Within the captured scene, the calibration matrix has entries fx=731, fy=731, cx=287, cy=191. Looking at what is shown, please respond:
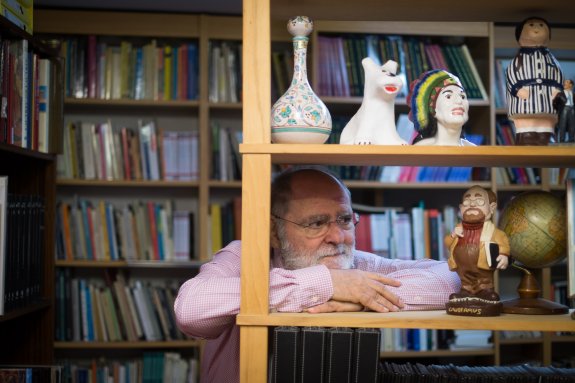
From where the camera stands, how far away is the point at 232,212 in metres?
3.66

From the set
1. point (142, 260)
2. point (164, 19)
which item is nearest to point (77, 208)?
point (142, 260)

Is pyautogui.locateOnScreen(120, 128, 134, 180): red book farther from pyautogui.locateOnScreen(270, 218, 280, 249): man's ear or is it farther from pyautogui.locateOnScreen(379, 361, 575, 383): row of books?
pyautogui.locateOnScreen(379, 361, 575, 383): row of books

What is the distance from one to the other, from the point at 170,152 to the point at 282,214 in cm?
188

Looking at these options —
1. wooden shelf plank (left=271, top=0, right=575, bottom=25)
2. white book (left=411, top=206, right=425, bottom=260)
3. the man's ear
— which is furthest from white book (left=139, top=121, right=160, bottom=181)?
wooden shelf plank (left=271, top=0, right=575, bottom=25)

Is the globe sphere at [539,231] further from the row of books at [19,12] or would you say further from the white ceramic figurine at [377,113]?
the row of books at [19,12]

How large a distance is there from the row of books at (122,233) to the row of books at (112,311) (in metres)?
0.15

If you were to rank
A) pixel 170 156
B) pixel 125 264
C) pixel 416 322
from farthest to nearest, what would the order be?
pixel 170 156
pixel 125 264
pixel 416 322

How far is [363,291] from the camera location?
141 centimetres

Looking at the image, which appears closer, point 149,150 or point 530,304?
point 530,304

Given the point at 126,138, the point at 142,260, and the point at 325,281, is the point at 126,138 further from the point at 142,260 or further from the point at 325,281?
the point at 325,281

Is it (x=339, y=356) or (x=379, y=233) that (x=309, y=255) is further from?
(x=379, y=233)

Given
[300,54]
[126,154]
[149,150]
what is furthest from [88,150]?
[300,54]

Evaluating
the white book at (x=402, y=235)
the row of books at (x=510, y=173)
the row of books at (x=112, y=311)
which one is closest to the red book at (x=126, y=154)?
the row of books at (x=112, y=311)

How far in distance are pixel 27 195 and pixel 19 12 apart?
61 centimetres
